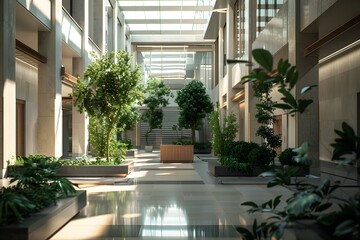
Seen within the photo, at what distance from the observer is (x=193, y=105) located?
31906 millimetres

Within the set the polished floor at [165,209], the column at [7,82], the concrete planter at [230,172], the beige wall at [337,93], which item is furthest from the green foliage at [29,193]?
the beige wall at [337,93]

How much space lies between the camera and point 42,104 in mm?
18031

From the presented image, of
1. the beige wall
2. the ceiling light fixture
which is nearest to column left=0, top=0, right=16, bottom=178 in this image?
the beige wall

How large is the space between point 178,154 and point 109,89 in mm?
9120

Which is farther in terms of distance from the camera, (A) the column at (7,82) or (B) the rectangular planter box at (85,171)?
(B) the rectangular planter box at (85,171)

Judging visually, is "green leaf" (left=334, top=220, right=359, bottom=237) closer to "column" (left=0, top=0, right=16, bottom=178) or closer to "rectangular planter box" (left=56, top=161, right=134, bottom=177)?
"column" (left=0, top=0, right=16, bottom=178)

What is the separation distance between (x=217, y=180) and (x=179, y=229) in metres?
7.05

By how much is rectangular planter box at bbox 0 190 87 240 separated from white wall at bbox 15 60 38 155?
12179 millimetres

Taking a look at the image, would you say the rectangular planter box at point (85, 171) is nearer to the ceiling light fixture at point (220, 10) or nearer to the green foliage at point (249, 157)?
the green foliage at point (249, 157)

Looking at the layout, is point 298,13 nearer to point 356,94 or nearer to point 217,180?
point 356,94

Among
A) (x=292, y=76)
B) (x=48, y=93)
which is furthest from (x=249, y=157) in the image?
(x=292, y=76)

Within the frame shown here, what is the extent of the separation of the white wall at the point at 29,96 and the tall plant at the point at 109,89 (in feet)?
11.1

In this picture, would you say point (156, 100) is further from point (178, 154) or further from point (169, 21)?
point (178, 154)

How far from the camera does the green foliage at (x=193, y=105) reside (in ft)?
104
